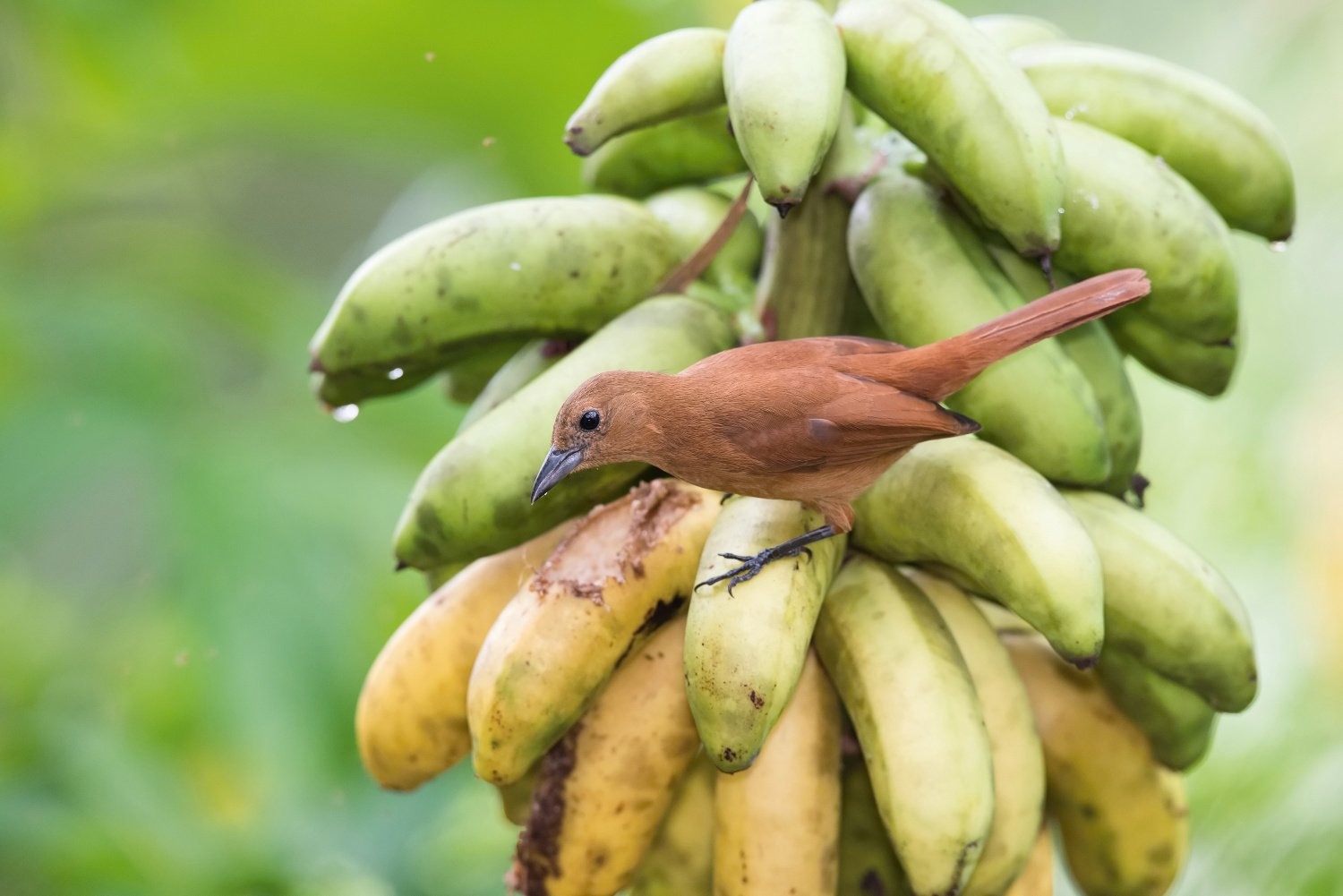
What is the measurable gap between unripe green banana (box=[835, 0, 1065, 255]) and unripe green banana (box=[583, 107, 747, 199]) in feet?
0.74

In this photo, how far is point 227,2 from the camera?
175 centimetres

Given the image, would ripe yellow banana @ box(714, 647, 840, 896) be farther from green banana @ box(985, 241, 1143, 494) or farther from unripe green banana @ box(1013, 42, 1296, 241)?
unripe green banana @ box(1013, 42, 1296, 241)

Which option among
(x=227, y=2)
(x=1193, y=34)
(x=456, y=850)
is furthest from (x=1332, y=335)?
(x=227, y=2)

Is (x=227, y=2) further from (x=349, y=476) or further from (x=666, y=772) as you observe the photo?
(x=666, y=772)

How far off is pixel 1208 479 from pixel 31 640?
206 centimetres

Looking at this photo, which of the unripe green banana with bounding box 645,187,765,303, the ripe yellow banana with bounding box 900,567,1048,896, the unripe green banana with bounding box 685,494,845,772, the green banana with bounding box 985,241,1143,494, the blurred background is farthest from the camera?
the blurred background

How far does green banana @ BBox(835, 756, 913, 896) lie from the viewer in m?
0.89

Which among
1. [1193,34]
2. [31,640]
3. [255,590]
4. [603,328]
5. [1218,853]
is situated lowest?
[1218,853]

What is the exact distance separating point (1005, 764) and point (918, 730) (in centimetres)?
13

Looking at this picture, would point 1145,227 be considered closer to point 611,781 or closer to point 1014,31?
point 1014,31

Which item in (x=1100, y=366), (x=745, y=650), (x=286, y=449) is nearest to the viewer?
(x=745, y=650)

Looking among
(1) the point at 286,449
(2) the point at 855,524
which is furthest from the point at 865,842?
(1) the point at 286,449

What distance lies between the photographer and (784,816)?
2.61 ft

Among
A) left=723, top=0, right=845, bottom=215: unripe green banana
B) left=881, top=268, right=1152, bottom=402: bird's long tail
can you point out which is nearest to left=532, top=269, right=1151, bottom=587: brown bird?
left=881, top=268, right=1152, bottom=402: bird's long tail
